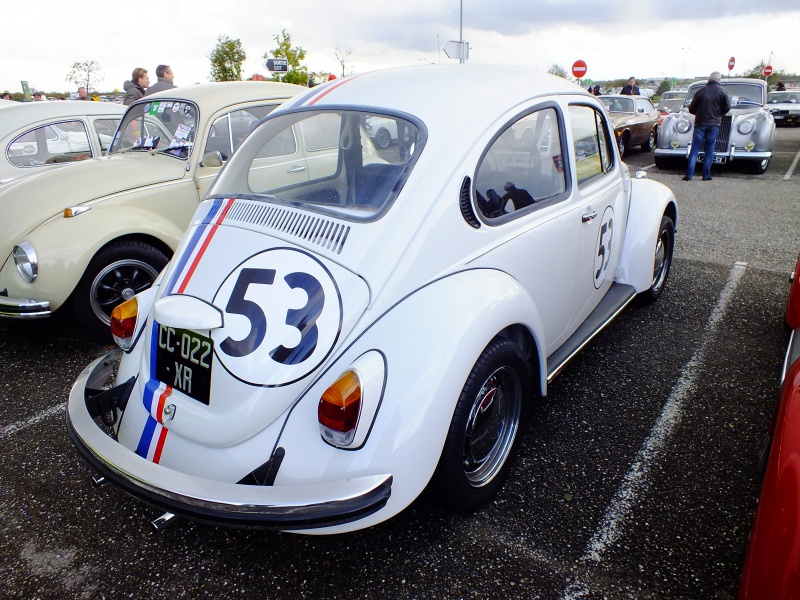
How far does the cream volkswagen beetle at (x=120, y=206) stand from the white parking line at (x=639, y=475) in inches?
131

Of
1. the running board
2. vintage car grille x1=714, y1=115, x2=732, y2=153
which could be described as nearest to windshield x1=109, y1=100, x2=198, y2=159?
the running board

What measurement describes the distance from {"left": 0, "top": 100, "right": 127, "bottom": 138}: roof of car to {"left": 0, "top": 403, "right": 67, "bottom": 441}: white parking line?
3363 mm

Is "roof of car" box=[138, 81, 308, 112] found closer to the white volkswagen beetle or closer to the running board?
the white volkswagen beetle

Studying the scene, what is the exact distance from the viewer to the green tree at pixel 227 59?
25031 millimetres

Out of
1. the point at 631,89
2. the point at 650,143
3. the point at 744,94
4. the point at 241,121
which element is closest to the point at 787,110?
the point at 631,89

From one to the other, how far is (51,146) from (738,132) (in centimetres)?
1059

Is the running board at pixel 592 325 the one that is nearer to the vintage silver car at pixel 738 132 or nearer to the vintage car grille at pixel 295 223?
the vintage car grille at pixel 295 223

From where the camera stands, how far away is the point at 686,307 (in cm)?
416

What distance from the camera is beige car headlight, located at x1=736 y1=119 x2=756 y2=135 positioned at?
9.38 meters

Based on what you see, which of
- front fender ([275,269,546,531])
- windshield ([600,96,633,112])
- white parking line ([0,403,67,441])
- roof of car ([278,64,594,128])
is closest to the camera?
front fender ([275,269,546,531])

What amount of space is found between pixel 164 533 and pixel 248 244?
1238 millimetres

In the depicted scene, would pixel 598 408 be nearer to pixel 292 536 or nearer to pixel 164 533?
pixel 292 536

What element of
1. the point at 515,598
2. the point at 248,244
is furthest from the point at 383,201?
the point at 515,598

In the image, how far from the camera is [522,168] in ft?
8.25
